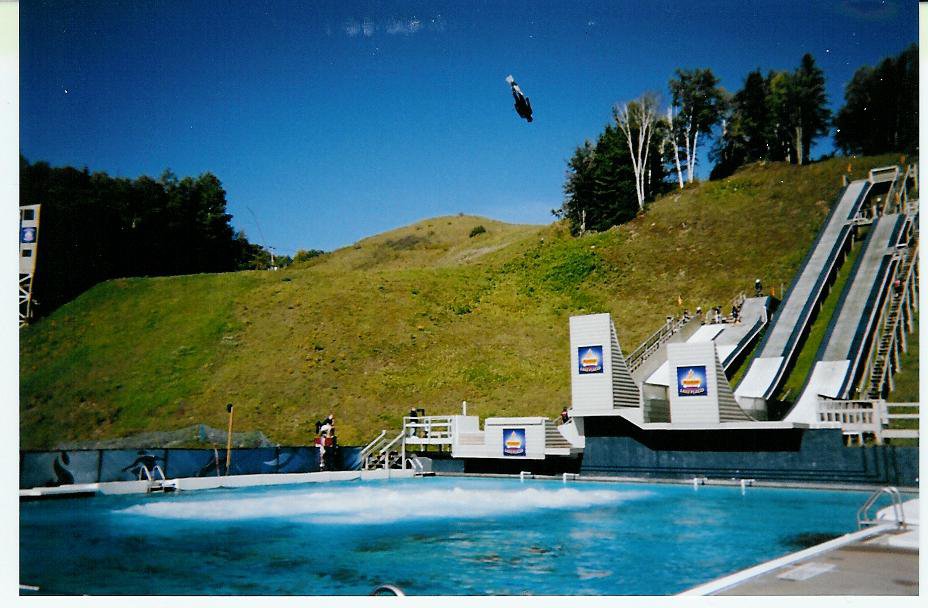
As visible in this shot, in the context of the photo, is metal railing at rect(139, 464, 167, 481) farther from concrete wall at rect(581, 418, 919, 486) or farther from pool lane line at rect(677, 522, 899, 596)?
pool lane line at rect(677, 522, 899, 596)

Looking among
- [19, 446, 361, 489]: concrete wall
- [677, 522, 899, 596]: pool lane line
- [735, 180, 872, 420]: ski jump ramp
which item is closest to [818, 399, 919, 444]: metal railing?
[735, 180, 872, 420]: ski jump ramp


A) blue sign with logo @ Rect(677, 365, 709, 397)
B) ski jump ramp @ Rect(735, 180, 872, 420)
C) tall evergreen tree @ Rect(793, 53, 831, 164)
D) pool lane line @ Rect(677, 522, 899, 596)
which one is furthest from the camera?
tall evergreen tree @ Rect(793, 53, 831, 164)

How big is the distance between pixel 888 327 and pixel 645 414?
1101cm

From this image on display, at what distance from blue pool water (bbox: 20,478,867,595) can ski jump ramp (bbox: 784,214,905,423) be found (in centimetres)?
608

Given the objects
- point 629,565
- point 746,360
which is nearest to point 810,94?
point 746,360

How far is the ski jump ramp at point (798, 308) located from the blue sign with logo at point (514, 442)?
572 centimetres

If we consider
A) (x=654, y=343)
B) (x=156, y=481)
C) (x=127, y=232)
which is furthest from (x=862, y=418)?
(x=127, y=232)

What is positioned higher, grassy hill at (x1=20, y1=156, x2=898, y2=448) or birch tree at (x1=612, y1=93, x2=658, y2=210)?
birch tree at (x1=612, y1=93, x2=658, y2=210)

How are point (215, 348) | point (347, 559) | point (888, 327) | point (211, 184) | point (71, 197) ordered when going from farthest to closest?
point (211, 184)
point (215, 348)
point (71, 197)
point (888, 327)
point (347, 559)

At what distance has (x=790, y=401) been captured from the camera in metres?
22.5

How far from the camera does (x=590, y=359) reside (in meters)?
19.5

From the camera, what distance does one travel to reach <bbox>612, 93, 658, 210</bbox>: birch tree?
51.3 meters

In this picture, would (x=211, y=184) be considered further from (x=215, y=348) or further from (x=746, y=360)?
(x=746, y=360)

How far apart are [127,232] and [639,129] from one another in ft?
111
